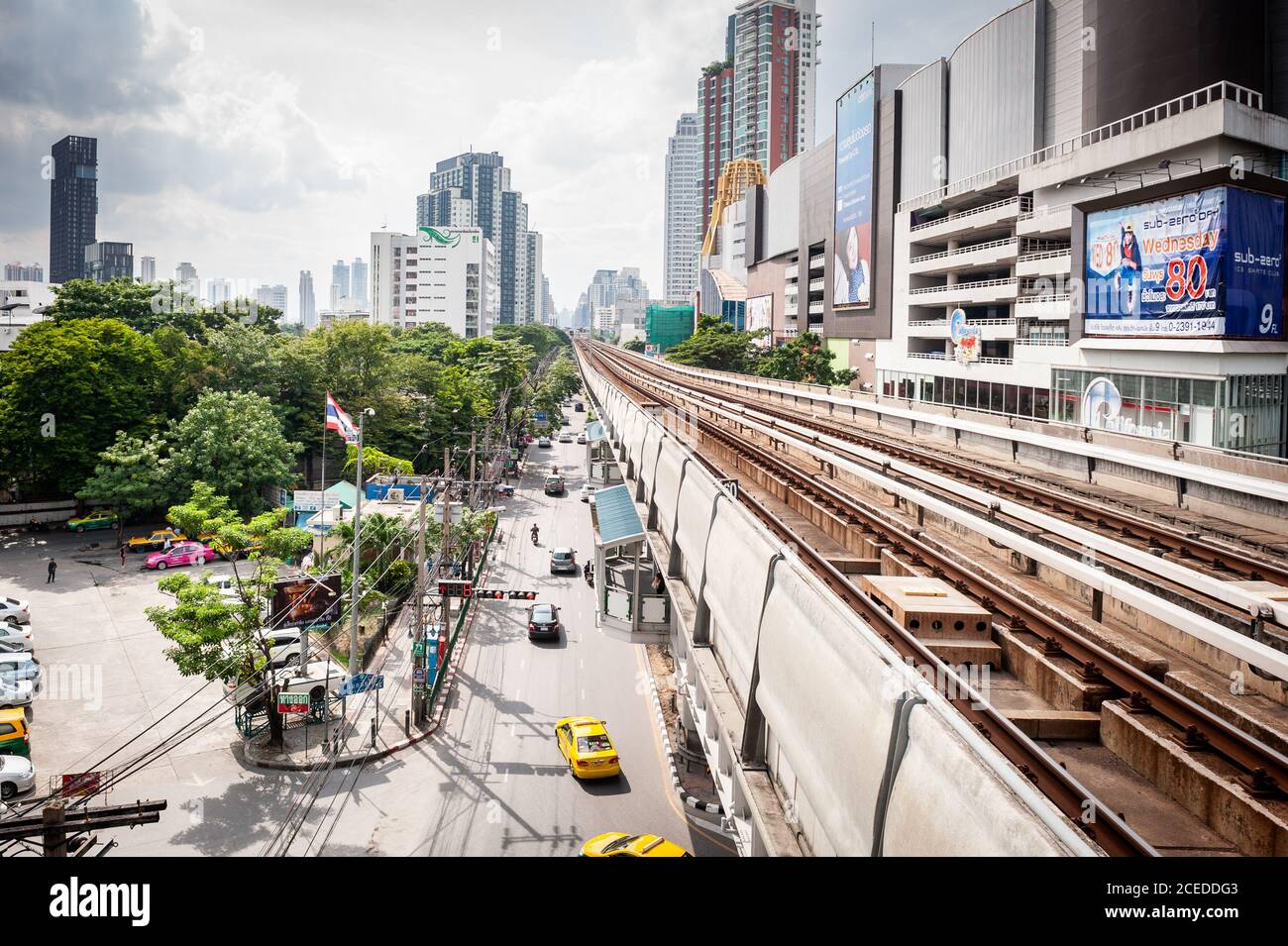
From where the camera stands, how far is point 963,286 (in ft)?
155

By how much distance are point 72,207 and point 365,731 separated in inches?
8355

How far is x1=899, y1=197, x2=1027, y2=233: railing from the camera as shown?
141ft

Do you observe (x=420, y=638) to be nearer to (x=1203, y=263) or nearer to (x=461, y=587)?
(x=461, y=587)

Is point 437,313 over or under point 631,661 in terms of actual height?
over

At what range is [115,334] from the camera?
44.8m

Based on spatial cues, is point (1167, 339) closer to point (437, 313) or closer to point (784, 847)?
point (784, 847)

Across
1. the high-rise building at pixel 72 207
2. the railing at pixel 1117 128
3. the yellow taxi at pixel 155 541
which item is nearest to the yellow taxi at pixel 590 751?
the railing at pixel 1117 128

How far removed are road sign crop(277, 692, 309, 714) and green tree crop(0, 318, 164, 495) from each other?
2693 centimetres

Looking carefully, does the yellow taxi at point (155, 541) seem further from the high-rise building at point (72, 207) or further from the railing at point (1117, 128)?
Answer: the high-rise building at point (72, 207)

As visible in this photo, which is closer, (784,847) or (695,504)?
(784,847)

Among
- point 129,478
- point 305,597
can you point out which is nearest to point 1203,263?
point 305,597

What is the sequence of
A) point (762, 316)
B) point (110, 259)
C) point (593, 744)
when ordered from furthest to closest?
point (110, 259) → point (762, 316) → point (593, 744)
